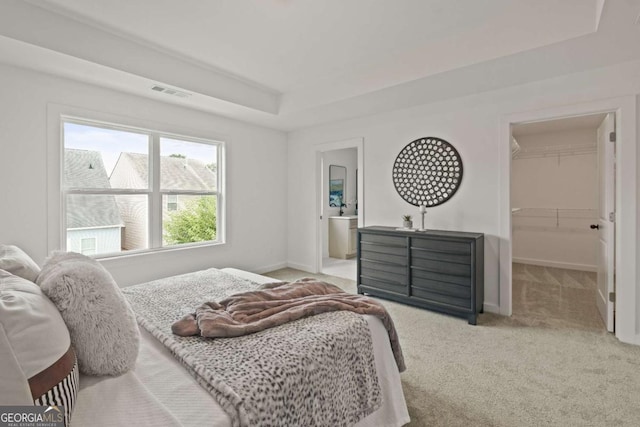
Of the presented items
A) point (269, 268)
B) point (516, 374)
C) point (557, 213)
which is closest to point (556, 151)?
point (557, 213)

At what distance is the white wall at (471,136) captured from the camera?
2.89 metres

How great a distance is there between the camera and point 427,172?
12.6ft

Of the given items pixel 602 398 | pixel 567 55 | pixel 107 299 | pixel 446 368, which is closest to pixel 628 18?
pixel 567 55

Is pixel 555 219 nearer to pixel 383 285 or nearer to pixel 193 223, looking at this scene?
pixel 383 285

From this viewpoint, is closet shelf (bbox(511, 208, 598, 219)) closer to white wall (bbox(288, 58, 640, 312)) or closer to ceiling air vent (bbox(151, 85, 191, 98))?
white wall (bbox(288, 58, 640, 312))

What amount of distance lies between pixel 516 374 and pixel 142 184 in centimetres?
412

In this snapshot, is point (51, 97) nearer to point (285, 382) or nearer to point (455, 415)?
point (285, 382)

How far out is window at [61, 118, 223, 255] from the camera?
10.6 ft

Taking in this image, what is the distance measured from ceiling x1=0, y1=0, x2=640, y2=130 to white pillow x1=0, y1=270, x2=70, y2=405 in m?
2.25

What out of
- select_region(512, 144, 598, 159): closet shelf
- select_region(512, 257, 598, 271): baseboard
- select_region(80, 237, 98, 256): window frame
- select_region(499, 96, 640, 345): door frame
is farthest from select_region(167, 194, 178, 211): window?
select_region(512, 257, 598, 271): baseboard

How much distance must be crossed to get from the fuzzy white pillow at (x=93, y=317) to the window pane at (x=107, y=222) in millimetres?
2467

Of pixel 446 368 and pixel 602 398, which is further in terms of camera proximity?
pixel 446 368

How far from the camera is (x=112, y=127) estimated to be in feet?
11.3

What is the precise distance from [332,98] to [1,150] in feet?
10.5
